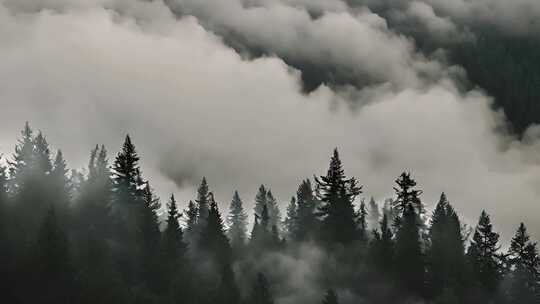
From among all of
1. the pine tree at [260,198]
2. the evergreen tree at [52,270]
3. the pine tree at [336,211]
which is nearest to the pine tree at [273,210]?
the pine tree at [260,198]

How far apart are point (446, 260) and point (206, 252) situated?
3313 centimetres

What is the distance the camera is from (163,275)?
286ft

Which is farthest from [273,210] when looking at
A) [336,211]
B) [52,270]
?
[52,270]

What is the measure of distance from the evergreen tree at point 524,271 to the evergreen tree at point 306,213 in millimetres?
29174

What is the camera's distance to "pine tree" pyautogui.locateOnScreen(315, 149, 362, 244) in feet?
346

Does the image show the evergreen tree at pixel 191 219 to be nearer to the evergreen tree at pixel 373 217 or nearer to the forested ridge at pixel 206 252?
the forested ridge at pixel 206 252

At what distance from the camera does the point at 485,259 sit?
111 m

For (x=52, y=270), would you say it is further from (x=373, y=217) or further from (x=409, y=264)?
(x=373, y=217)

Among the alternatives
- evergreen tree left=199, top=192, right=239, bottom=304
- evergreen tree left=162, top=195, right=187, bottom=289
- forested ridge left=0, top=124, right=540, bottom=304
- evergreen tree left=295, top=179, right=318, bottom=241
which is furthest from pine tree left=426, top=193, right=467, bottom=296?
evergreen tree left=162, top=195, right=187, bottom=289

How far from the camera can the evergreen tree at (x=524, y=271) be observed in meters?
105

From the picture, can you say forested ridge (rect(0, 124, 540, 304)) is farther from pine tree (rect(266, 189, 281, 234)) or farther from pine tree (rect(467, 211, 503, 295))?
pine tree (rect(266, 189, 281, 234))

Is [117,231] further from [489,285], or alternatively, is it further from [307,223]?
[489,285]

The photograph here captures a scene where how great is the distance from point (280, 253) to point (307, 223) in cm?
777

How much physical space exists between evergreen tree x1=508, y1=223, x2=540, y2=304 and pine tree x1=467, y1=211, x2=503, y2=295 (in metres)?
2.42
